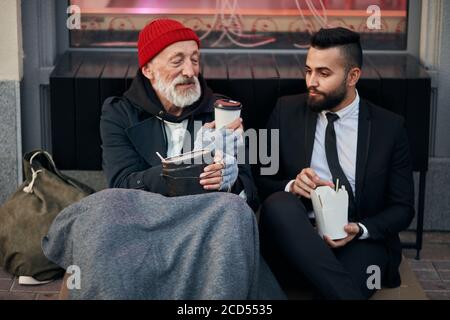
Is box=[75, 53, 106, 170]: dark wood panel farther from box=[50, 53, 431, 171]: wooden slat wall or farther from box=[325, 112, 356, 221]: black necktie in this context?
box=[325, 112, 356, 221]: black necktie

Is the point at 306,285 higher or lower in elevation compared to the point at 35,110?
lower

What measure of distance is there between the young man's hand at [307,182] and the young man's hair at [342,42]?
2.19 feet

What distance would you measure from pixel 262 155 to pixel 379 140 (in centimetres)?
62

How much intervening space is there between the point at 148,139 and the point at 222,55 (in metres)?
1.45

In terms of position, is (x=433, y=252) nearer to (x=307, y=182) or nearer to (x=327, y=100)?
(x=327, y=100)

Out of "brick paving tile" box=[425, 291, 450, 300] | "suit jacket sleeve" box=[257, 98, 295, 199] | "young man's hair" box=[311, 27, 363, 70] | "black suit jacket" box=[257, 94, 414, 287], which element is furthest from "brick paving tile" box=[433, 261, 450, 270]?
"young man's hair" box=[311, 27, 363, 70]

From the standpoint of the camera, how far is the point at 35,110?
20.5 feet

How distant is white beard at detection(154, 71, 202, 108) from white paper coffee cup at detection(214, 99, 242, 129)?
38cm

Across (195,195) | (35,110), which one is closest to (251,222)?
(195,195)

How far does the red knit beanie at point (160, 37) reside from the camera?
5.06 metres

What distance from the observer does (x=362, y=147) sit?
5.03 m

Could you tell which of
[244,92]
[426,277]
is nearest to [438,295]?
[426,277]
